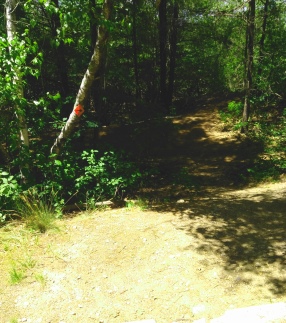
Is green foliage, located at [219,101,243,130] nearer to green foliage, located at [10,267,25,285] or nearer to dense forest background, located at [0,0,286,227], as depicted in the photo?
dense forest background, located at [0,0,286,227]

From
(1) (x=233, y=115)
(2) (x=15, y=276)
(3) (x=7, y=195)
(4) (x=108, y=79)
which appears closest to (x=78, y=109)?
(3) (x=7, y=195)

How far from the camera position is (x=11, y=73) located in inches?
167

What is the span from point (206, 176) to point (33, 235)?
528cm

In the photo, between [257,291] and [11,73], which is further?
[11,73]

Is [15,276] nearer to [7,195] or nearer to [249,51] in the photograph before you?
[7,195]

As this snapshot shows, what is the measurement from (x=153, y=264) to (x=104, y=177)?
2853mm

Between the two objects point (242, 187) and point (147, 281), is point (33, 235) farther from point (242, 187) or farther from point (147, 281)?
point (242, 187)

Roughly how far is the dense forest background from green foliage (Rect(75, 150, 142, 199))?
0.03m

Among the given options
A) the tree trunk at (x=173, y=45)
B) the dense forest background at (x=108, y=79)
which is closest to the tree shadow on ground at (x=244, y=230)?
the dense forest background at (x=108, y=79)

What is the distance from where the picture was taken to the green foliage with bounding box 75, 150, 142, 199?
5688 mm

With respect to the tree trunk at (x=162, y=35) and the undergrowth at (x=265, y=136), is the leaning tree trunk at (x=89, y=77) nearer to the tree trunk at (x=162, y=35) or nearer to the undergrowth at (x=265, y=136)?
the undergrowth at (x=265, y=136)

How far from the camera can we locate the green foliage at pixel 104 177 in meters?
5.69

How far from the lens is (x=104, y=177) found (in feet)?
19.6

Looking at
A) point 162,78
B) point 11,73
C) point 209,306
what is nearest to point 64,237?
point 209,306
